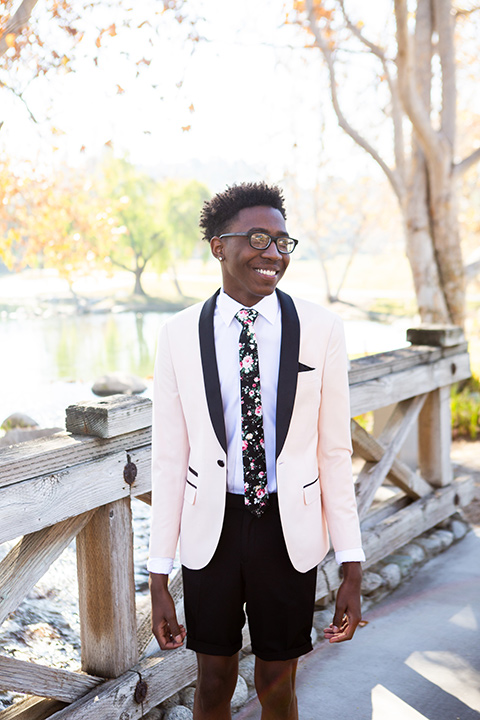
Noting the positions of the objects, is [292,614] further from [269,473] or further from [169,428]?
[169,428]

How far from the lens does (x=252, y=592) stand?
213 cm

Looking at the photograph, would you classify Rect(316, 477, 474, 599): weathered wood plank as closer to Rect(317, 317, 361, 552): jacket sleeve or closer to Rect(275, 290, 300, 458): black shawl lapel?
Rect(317, 317, 361, 552): jacket sleeve

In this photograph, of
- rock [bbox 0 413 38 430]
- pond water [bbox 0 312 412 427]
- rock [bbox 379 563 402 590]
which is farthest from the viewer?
pond water [bbox 0 312 412 427]

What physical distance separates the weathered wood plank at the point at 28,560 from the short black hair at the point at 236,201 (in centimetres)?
117

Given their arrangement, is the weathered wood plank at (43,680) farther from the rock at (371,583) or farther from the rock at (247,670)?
the rock at (371,583)

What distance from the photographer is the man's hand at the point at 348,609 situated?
2082 millimetres

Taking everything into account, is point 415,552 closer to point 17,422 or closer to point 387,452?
point 387,452

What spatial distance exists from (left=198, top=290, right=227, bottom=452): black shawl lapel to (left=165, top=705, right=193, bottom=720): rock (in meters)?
1.44

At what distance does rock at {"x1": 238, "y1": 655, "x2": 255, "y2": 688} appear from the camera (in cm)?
322

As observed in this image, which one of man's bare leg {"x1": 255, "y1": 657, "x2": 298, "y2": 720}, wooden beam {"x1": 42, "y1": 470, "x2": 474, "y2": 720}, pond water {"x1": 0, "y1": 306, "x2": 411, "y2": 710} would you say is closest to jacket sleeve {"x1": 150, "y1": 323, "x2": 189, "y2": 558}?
man's bare leg {"x1": 255, "y1": 657, "x2": 298, "y2": 720}

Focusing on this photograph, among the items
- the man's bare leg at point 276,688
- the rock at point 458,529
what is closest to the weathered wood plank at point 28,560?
the man's bare leg at point 276,688

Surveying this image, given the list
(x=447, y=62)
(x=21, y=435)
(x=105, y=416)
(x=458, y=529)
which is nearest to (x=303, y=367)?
(x=105, y=416)

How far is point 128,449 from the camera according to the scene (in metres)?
2.73

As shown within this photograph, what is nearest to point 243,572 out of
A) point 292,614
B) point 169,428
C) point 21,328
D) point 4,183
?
point 292,614
